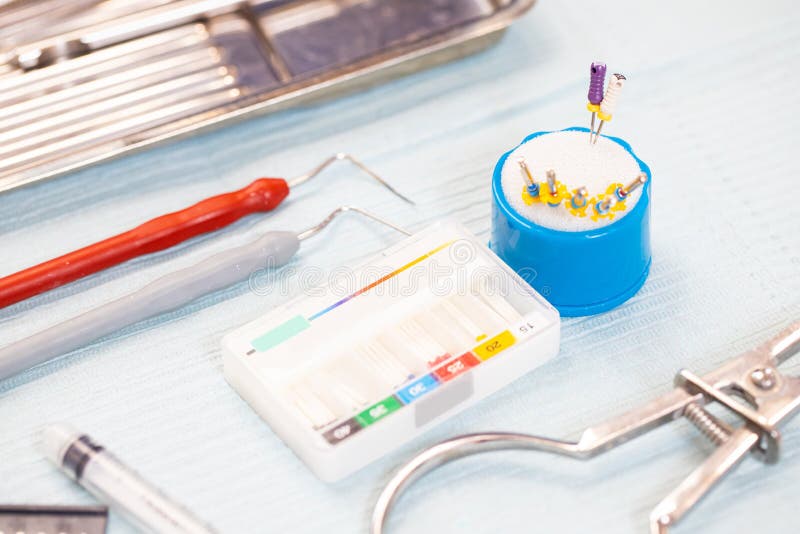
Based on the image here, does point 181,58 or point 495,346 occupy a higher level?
point 181,58

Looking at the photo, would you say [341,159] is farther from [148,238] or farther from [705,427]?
[705,427]

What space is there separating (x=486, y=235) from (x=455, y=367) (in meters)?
0.13

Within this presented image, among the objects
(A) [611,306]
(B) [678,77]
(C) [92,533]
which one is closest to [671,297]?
(A) [611,306]

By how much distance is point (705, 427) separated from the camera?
21.9 inches

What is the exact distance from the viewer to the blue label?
1.87 feet

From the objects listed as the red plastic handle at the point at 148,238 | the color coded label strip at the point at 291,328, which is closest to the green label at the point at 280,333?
the color coded label strip at the point at 291,328

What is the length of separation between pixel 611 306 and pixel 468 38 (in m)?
0.23

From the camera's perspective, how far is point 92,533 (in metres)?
0.55

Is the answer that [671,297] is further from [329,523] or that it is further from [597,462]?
[329,523]

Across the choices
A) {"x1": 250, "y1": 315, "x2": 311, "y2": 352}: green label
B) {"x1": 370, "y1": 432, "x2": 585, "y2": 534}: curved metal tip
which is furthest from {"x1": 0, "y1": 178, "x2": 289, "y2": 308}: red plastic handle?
{"x1": 370, "y1": 432, "x2": 585, "y2": 534}: curved metal tip

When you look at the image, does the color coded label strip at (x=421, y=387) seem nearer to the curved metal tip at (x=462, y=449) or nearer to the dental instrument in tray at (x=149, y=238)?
the curved metal tip at (x=462, y=449)

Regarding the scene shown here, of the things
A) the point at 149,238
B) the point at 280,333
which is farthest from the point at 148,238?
the point at 280,333

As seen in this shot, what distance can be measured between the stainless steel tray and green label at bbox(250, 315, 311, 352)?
0.56ft

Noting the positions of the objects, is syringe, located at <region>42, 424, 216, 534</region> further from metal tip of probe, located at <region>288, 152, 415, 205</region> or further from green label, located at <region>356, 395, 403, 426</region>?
metal tip of probe, located at <region>288, 152, 415, 205</region>
